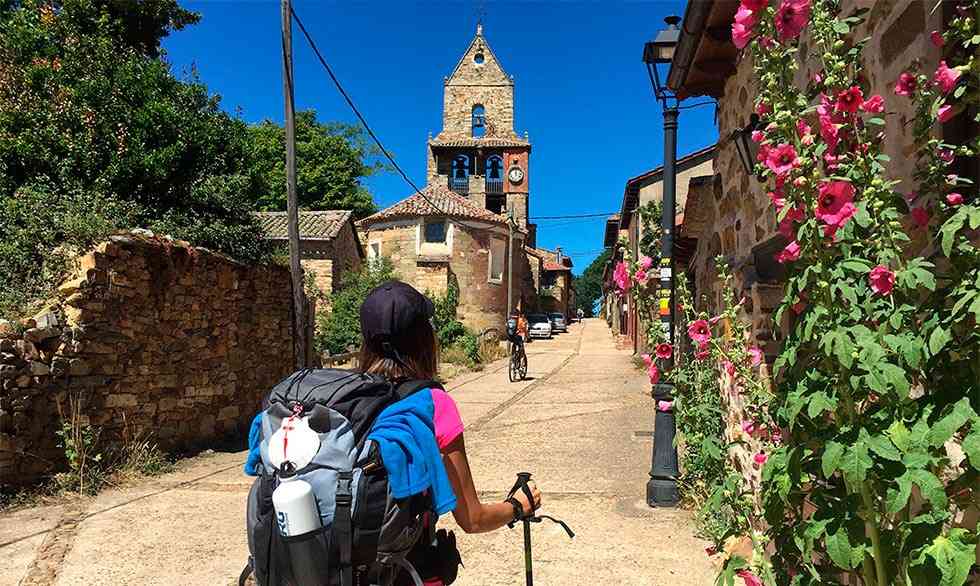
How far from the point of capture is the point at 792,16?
6.17 feet

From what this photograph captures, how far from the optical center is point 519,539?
4914 millimetres

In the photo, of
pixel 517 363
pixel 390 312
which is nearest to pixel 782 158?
pixel 390 312

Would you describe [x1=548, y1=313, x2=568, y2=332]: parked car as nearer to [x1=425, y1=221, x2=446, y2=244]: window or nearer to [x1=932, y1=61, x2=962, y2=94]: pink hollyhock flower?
[x1=425, y1=221, x2=446, y2=244]: window

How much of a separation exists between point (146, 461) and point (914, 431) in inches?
276

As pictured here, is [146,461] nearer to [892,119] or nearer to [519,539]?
[519,539]

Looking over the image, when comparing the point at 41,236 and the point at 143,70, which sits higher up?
the point at 143,70

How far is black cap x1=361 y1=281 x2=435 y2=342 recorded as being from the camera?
1.89 meters

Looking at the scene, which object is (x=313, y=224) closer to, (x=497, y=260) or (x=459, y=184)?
(x=497, y=260)

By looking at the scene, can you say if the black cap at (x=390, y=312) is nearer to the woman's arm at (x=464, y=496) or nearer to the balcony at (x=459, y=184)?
the woman's arm at (x=464, y=496)

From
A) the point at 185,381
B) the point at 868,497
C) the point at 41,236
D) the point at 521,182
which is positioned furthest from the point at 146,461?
the point at 521,182

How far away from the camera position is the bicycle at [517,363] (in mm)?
15953

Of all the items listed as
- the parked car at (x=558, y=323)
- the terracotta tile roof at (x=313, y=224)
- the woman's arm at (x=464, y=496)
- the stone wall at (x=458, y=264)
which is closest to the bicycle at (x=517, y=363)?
the terracotta tile roof at (x=313, y=224)

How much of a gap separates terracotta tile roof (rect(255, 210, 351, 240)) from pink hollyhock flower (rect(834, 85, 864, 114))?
2121cm

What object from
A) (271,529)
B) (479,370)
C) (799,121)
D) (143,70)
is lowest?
(479,370)
